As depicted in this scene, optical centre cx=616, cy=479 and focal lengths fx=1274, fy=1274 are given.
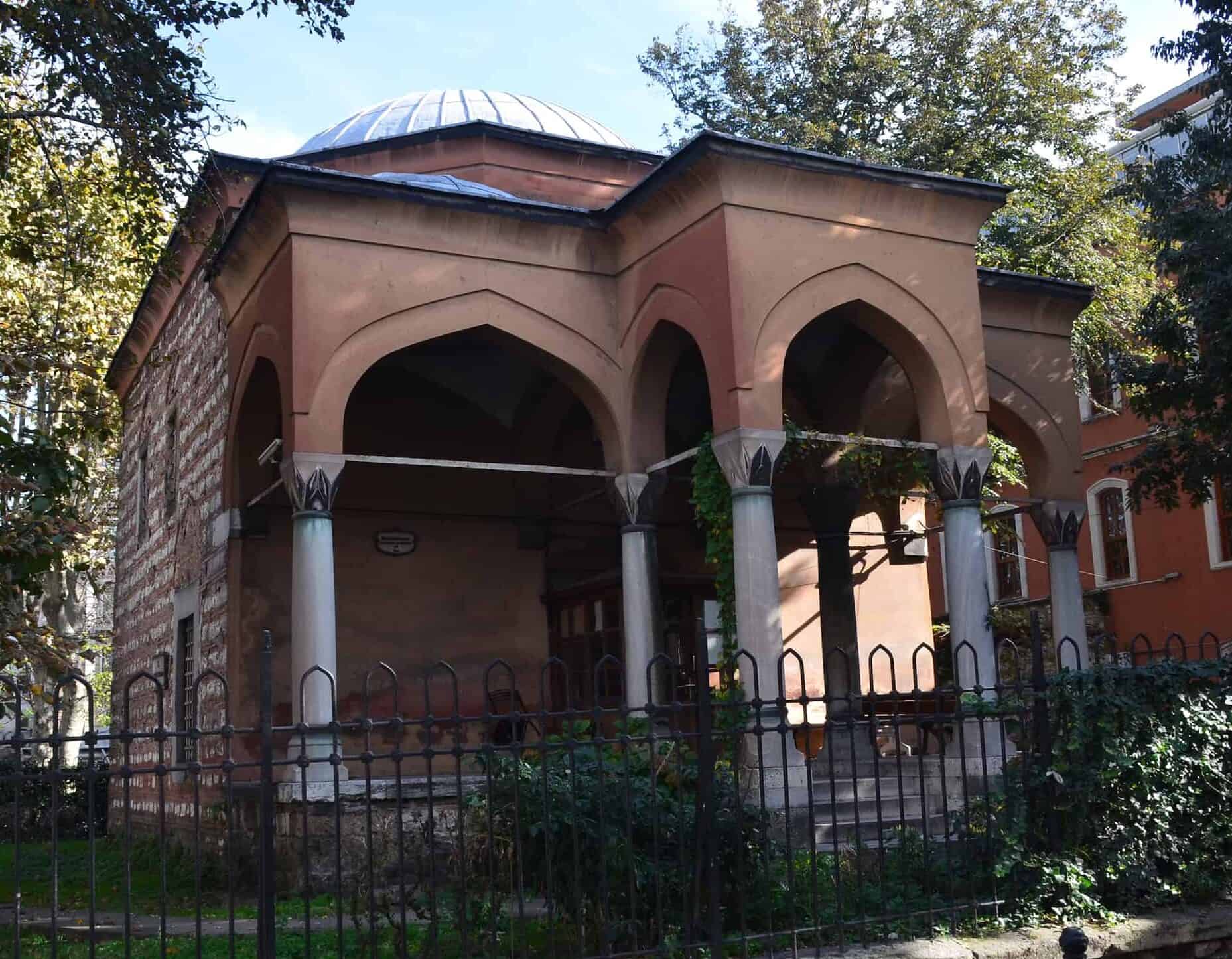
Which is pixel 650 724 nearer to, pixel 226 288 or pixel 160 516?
pixel 226 288

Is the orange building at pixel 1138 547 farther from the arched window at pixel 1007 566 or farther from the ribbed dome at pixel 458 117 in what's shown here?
the ribbed dome at pixel 458 117

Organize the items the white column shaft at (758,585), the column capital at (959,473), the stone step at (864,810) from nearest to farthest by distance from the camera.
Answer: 1. the stone step at (864,810)
2. the white column shaft at (758,585)
3. the column capital at (959,473)

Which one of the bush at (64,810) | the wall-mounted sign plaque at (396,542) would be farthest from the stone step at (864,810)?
the bush at (64,810)

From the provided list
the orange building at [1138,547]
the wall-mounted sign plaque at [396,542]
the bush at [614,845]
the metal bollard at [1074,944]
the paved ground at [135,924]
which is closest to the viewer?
the metal bollard at [1074,944]

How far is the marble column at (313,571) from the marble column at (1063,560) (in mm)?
6029

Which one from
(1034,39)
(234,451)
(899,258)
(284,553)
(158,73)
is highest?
(1034,39)

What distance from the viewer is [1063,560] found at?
11031 mm

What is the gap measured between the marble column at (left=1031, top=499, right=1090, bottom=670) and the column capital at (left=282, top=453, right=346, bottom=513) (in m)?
6.07

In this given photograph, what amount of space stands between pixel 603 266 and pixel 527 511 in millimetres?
3114

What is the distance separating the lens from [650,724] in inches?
190

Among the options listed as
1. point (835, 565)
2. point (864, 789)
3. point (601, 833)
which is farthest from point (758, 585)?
point (601, 833)

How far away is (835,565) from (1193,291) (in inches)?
154

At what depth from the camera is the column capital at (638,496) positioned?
32.5 ft

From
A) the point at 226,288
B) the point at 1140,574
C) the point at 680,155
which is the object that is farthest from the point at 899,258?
the point at 1140,574
